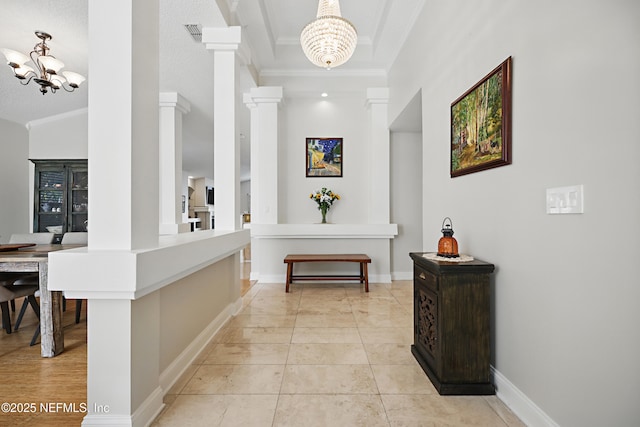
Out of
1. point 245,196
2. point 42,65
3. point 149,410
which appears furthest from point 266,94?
point 245,196

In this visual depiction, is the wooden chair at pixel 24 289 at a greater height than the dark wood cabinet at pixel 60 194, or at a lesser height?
lesser

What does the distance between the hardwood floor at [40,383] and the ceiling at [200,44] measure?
8.17 feet

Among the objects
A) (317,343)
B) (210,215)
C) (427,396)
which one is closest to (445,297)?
(427,396)

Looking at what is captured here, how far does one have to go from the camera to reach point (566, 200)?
1.31 meters

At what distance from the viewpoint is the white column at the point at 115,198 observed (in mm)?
1453

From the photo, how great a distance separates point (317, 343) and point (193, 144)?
7044 millimetres

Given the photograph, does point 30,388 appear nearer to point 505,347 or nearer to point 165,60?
point 505,347

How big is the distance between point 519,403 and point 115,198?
7.64 ft

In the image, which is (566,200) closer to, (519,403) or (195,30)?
(519,403)

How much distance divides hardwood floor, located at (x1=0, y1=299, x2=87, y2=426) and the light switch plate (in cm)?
256

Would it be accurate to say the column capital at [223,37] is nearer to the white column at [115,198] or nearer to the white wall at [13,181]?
the white column at [115,198]

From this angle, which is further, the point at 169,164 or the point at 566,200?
the point at 169,164

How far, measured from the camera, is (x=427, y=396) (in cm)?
181

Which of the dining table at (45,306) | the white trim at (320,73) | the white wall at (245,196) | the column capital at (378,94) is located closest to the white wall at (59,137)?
the white trim at (320,73)
